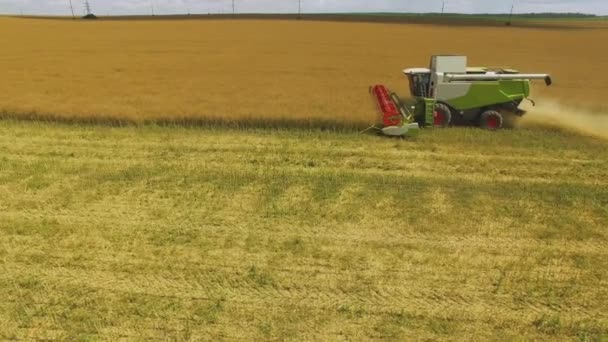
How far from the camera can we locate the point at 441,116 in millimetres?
12203

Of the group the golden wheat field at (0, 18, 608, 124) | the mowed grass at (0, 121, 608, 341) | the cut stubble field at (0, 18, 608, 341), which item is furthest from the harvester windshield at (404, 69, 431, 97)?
the mowed grass at (0, 121, 608, 341)

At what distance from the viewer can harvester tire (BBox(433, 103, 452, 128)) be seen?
477 inches

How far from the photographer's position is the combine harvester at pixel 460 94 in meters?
11.9

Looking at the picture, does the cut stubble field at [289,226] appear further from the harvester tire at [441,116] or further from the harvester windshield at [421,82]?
the harvester windshield at [421,82]

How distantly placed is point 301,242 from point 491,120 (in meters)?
7.89

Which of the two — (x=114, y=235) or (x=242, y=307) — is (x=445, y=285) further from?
(x=114, y=235)

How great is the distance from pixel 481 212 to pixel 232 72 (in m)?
16.5

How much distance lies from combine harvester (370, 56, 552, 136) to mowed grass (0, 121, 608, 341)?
1747mm

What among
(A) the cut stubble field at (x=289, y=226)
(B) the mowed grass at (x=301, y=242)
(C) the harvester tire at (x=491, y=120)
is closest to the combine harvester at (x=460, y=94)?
(C) the harvester tire at (x=491, y=120)

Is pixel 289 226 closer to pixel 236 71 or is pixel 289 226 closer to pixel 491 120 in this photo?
pixel 491 120

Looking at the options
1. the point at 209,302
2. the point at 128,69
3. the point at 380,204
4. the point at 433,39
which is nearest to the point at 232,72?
the point at 128,69

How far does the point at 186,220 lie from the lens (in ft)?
22.6

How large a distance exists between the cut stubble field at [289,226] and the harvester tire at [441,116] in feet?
1.26

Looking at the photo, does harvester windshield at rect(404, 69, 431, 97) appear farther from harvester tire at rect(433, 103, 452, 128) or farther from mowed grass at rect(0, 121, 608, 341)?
mowed grass at rect(0, 121, 608, 341)
